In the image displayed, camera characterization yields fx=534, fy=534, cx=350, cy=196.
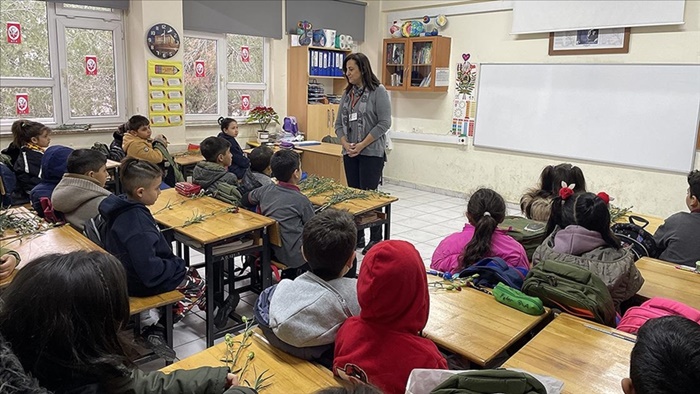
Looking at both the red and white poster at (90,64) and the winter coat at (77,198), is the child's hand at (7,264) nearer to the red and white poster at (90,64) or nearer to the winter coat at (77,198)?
the winter coat at (77,198)

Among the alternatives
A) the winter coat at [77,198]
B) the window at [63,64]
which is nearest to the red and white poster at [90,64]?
the window at [63,64]

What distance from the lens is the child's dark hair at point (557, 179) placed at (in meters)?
3.38

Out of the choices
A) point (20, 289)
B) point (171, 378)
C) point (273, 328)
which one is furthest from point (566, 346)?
point (20, 289)

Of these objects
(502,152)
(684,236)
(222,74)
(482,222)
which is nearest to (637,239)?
(684,236)

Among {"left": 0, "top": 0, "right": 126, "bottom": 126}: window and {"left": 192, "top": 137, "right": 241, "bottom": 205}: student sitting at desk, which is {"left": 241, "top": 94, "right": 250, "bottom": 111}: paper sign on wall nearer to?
{"left": 0, "top": 0, "right": 126, "bottom": 126}: window

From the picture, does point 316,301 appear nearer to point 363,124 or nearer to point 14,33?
point 363,124

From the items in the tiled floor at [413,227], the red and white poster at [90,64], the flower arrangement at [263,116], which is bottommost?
the tiled floor at [413,227]

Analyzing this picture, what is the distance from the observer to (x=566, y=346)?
66.6 inches

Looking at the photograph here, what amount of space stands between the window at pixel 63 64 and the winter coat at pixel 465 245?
4749 mm

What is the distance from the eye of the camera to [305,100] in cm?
717

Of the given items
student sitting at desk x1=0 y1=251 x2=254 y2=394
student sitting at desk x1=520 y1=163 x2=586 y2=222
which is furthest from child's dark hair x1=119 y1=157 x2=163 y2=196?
student sitting at desk x1=520 y1=163 x2=586 y2=222

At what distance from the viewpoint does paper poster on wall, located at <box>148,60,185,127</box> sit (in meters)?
5.79

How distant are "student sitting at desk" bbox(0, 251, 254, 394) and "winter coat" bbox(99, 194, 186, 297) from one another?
131 centimetres

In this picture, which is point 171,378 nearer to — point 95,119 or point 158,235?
point 158,235
